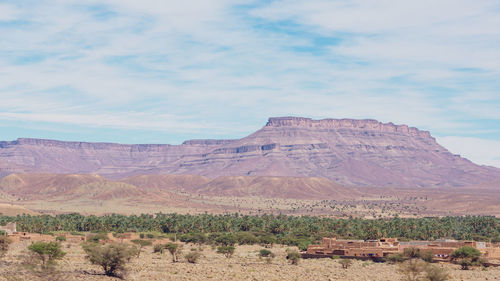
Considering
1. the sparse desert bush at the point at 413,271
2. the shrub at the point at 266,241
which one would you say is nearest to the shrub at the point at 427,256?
the sparse desert bush at the point at 413,271

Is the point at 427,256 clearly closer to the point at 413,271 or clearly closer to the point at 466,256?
the point at 466,256

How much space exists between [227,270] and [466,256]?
101ft

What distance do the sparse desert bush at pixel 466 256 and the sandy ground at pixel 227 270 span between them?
1.52 metres

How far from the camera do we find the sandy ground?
61.4m

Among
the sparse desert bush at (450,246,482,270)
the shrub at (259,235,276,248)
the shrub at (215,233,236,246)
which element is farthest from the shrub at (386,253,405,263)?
the shrub at (215,233,236,246)

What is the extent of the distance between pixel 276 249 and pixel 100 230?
142 ft

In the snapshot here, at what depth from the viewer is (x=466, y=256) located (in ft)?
270

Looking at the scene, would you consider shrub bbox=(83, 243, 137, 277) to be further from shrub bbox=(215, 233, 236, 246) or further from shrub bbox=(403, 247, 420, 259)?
shrub bbox=(215, 233, 236, 246)

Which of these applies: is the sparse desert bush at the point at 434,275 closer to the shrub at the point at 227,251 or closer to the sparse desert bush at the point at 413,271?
the sparse desert bush at the point at 413,271

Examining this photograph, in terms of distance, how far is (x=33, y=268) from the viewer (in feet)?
191

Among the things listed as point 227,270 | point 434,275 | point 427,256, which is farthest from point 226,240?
point 434,275

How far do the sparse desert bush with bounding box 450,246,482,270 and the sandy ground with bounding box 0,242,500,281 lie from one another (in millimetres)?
1524

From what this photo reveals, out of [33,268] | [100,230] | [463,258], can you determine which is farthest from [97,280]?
[100,230]

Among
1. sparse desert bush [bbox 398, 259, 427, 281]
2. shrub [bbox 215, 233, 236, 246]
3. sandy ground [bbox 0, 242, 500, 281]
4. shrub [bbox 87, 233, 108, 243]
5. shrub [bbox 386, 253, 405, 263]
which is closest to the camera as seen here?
sandy ground [bbox 0, 242, 500, 281]
